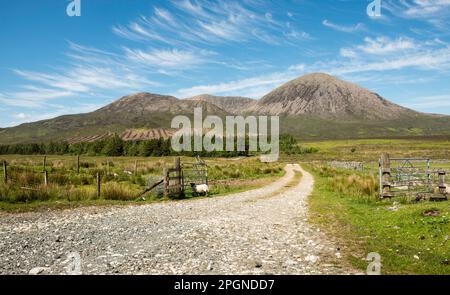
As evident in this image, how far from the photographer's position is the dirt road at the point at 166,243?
28.4 ft

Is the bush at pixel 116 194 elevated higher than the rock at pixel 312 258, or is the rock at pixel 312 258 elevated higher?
the rock at pixel 312 258

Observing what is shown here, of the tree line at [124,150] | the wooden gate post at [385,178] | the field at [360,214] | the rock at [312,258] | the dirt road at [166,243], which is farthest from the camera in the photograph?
the tree line at [124,150]

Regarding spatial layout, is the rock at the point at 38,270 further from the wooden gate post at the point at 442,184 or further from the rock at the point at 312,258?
the wooden gate post at the point at 442,184

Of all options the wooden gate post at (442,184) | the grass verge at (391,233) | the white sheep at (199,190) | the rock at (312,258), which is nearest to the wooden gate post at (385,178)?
the grass verge at (391,233)

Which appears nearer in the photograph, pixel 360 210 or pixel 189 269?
pixel 189 269

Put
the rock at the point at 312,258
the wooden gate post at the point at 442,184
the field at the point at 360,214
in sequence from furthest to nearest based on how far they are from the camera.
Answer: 1. the wooden gate post at the point at 442,184
2. the field at the point at 360,214
3. the rock at the point at 312,258

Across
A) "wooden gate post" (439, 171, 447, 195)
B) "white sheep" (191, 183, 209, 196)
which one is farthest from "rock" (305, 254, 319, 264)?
"white sheep" (191, 183, 209, 196)

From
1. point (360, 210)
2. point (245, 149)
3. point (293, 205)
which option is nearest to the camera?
point (360, 210)

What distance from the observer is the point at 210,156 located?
393 ft

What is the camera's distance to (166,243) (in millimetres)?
11023

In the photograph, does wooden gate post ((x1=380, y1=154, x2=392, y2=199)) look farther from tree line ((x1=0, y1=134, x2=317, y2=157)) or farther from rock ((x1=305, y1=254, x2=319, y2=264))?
tree line ((x1=0, y1=134, x2=317, y2=157))

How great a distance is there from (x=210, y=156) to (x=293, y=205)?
330 feet

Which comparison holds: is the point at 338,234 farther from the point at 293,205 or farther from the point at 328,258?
the point at 293,205
